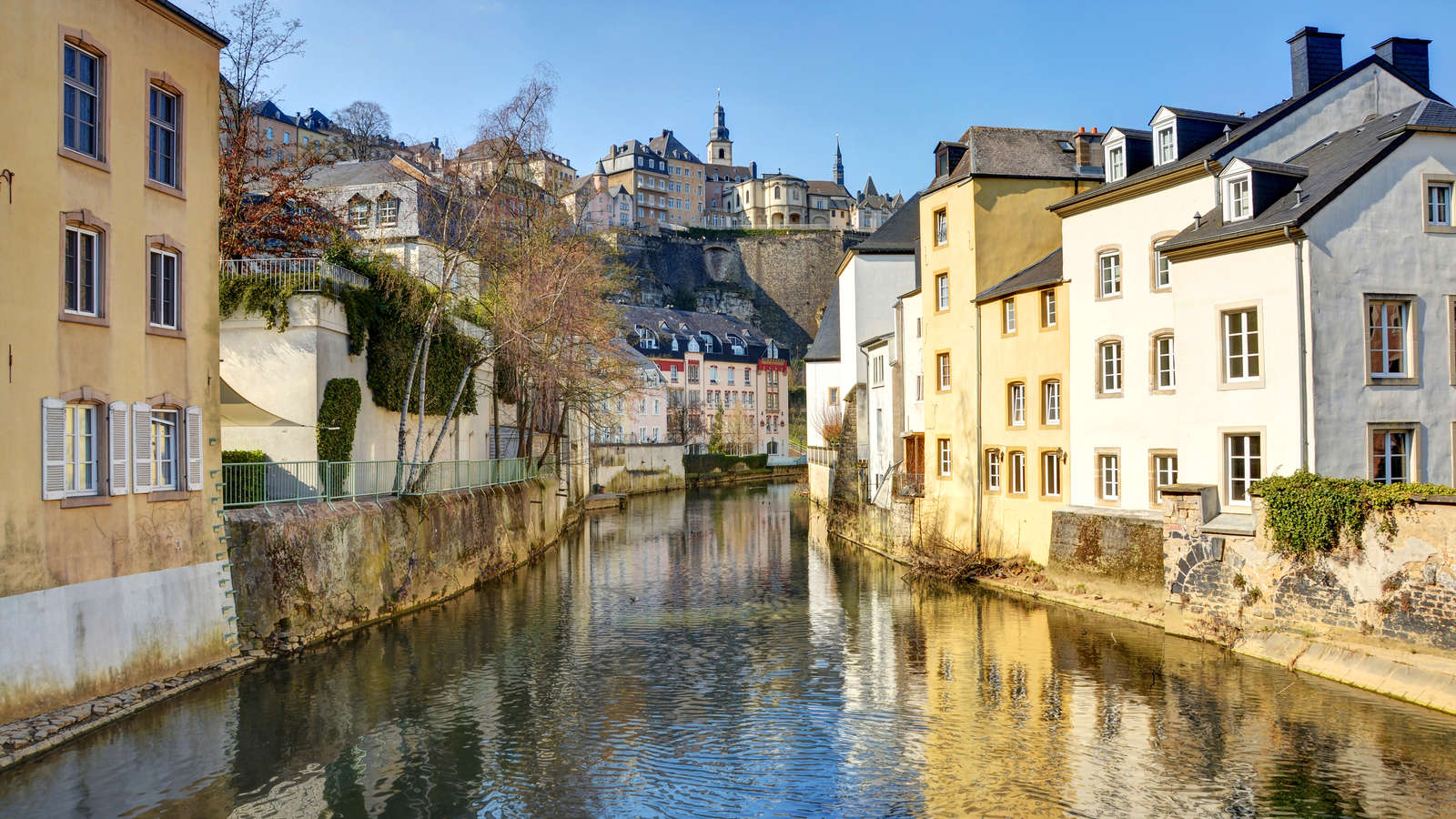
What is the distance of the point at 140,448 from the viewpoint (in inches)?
610

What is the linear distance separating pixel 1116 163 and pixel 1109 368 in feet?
16.5

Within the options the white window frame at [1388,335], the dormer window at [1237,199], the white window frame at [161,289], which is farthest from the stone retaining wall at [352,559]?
the white window frame at [1388,335]

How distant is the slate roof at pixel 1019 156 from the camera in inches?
1126

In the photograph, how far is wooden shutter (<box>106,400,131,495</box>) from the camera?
48.7 feet

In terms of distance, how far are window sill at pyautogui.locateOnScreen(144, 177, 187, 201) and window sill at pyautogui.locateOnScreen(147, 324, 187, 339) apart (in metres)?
2.07

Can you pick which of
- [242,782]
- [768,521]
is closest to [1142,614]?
[242,782]

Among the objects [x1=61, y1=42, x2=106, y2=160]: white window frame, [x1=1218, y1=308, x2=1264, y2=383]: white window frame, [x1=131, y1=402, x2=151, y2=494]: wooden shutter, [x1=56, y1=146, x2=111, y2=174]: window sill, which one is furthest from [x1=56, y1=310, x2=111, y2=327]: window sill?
[x1=1218, y1=308, x2=1264, y2=383]: white window frame

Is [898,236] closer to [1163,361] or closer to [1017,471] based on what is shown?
[1017,471]

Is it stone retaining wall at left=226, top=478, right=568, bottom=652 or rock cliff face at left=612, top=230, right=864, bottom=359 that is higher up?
rock cliff face at left=612, top=230, right=864, bottom=359

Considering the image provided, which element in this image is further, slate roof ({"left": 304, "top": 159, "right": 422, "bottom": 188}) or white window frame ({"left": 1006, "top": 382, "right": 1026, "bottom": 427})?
slate roof ({"left": 304, "top": 159, "right": 422, "bottom": 188})

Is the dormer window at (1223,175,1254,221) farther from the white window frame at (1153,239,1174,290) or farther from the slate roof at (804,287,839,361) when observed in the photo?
the slate roof at (804,287,839,361)

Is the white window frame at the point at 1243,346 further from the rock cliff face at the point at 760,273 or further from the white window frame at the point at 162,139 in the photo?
the rock cliff face at the point at 760,273

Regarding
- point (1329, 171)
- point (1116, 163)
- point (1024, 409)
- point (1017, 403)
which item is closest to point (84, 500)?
point (1024, 409)

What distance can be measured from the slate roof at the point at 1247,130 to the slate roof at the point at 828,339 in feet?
104
